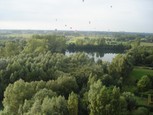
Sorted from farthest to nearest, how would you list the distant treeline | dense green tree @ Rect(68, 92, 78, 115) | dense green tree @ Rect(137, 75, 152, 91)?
the distant treeline → dense green tree @ Rect(137, 75, 152, 91) → dense green tree @ Rect(68, 92, 78, 115)

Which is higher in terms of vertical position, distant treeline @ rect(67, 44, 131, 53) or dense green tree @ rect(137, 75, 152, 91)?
dense green tree @ rect(137, 75, 152, 91)

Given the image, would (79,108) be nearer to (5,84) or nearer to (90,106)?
(90,106)

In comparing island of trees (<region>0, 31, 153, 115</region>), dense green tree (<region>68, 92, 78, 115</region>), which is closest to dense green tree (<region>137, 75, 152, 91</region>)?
island of trees (<region>0, 31, 153, 115</region>)

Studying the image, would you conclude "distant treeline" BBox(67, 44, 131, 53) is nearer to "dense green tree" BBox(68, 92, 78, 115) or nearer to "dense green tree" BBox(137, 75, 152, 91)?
"dense green tree" BBox(137, 75, 152, 91)

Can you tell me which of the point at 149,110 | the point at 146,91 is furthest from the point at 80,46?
the point at 149,110

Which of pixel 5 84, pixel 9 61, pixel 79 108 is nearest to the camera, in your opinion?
pixel 79 108

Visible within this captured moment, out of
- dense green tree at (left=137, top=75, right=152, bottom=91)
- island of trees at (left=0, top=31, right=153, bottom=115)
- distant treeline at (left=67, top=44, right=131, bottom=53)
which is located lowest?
distant treeline at (left=67, top=44, right=131, bottom=53)

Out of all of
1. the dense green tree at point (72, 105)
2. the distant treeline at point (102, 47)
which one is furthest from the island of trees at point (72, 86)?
the distant treeline at point (102, 47)

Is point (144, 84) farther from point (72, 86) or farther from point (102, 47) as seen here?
point (102, 47)

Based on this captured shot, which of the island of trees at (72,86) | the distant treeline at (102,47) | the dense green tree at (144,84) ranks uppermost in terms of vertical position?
the island of trees at (72,86)

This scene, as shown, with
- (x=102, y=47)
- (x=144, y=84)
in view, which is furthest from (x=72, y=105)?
(x=102, y=47)

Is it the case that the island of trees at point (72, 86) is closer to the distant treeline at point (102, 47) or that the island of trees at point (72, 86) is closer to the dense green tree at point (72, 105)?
the dense green tree at point (72, 105)
